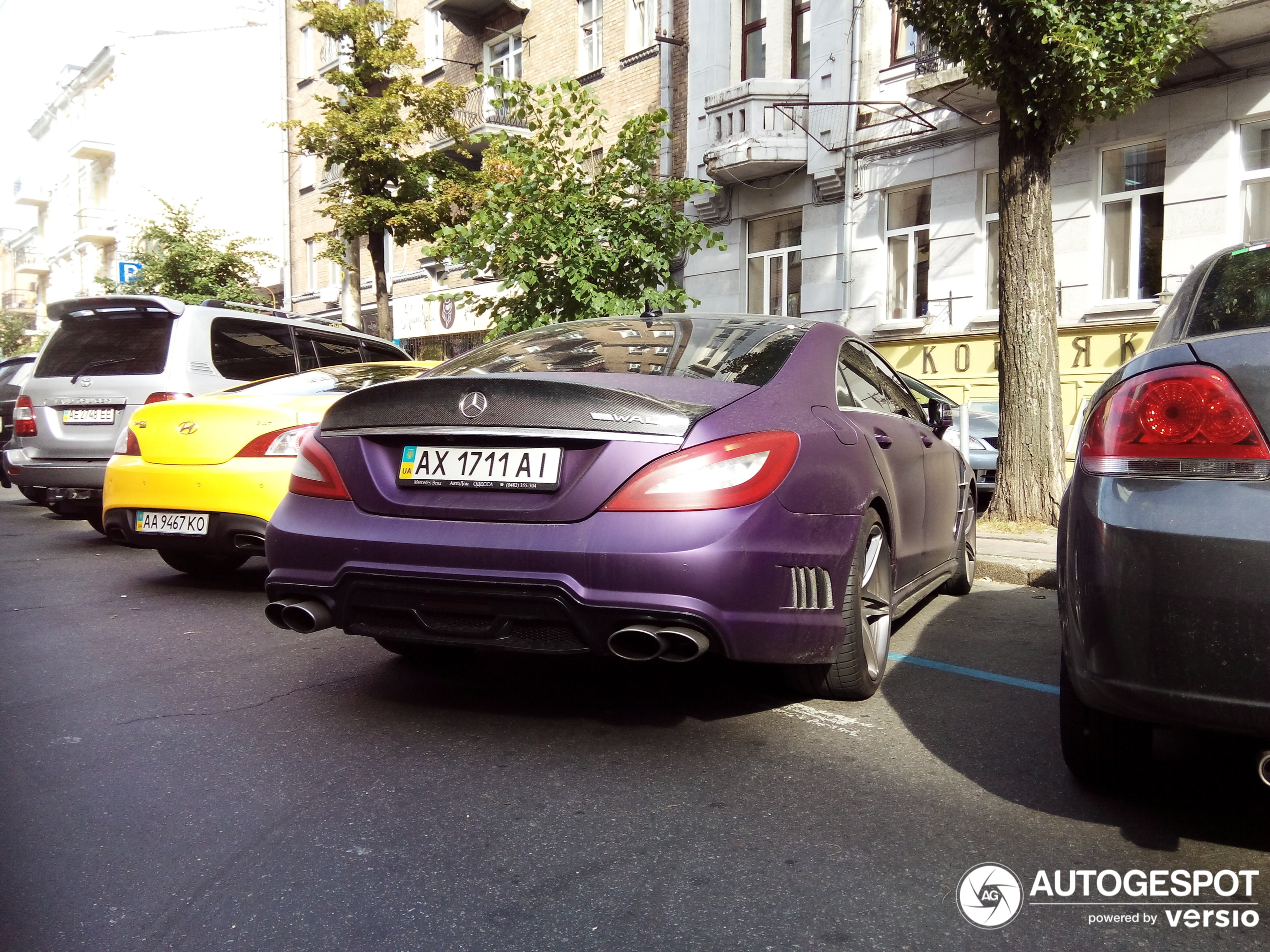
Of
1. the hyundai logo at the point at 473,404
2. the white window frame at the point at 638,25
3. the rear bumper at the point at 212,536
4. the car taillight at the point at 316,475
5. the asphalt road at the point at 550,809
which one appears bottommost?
the asphalt road at the point at 550,809

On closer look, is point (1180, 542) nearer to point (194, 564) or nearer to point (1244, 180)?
point (194, 564)

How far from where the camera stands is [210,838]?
274 centimetres

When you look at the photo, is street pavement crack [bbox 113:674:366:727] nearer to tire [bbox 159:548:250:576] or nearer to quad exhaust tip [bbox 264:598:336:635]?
→ quad exhaust tip [bbox 264:598:336:635]

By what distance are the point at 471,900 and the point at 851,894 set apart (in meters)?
0.82

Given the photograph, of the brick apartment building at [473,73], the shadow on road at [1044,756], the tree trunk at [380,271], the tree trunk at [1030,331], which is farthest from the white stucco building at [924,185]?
the shadow on road at [1044,756]

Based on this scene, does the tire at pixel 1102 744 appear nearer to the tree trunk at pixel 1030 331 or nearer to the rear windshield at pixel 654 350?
the rear windshield at pixel 654 350

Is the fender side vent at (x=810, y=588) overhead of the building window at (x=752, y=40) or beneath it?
beneath

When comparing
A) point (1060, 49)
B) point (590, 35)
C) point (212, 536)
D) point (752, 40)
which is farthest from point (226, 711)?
point (590, 35)

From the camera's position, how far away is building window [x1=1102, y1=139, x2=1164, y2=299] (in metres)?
13.8

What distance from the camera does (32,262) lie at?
64500 millimetres

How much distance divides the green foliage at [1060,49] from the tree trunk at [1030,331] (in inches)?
10.9

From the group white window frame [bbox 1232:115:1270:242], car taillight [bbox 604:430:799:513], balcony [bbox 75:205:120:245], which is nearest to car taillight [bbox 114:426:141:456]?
car taillight [bbox 604:430:799:513]

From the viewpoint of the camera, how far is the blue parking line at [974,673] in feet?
14.0

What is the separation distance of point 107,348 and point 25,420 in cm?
95
